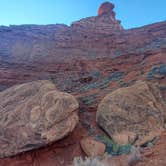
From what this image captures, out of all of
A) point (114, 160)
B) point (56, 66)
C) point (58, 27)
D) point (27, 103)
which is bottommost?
point (114, 160)

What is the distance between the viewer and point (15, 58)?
19906 mm

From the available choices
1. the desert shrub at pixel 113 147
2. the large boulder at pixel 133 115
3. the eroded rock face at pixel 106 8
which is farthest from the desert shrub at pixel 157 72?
the eroded rock face at pixel 106 8

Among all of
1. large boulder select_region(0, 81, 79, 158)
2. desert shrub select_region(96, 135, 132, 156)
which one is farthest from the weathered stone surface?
large boulder select_region(0, 81, 79, 158)

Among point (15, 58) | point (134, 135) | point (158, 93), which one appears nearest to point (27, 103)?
point (134, 135)

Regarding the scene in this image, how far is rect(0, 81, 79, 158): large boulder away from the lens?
6590 millimetres

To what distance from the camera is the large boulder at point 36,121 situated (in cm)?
659

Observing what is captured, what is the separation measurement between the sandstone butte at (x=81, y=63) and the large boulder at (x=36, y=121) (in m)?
0.42

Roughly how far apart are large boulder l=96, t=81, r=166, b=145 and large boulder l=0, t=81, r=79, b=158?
3.44ft

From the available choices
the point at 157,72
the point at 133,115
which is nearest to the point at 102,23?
the point at 157,72

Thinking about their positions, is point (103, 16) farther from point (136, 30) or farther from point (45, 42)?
point (45, 42)

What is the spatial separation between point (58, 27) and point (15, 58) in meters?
7.91

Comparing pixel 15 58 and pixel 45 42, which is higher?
pixel 45 42

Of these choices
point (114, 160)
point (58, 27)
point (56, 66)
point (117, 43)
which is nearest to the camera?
point (114, 160)

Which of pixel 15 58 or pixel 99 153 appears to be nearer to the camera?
pixel 99 153
